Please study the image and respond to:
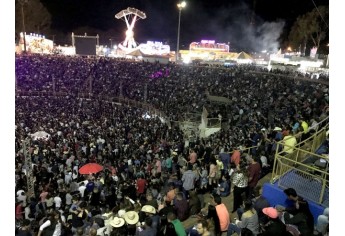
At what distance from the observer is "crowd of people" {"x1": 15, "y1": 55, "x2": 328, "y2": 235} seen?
23.2 ft

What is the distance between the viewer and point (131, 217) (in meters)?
6.62

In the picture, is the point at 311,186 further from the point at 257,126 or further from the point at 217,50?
the point at 217,50

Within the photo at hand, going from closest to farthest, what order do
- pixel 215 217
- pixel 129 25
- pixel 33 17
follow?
pixel 215 217 < pixel 129 25 < pixel 33 17

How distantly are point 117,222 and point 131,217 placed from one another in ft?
1.01

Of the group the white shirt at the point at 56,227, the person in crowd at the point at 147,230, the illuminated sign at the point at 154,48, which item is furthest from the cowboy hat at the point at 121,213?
the illuminated sign at the point at 154,48

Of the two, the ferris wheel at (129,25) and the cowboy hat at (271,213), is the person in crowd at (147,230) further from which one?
the ferris wheel at (129,25)

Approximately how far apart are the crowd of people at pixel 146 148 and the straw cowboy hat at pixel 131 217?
21 mm

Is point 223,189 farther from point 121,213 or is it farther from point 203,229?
point 203,229

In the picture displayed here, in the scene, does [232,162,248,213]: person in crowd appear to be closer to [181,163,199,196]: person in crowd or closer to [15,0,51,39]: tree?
[181,163,199,196]: person in crowd

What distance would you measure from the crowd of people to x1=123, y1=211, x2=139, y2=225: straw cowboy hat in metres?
0.02

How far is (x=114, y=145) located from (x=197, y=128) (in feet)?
23.8

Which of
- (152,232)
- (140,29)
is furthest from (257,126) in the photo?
(140,29)

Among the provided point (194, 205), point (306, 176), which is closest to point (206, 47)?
point (306, 176)

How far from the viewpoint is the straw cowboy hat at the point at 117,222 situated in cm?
643
